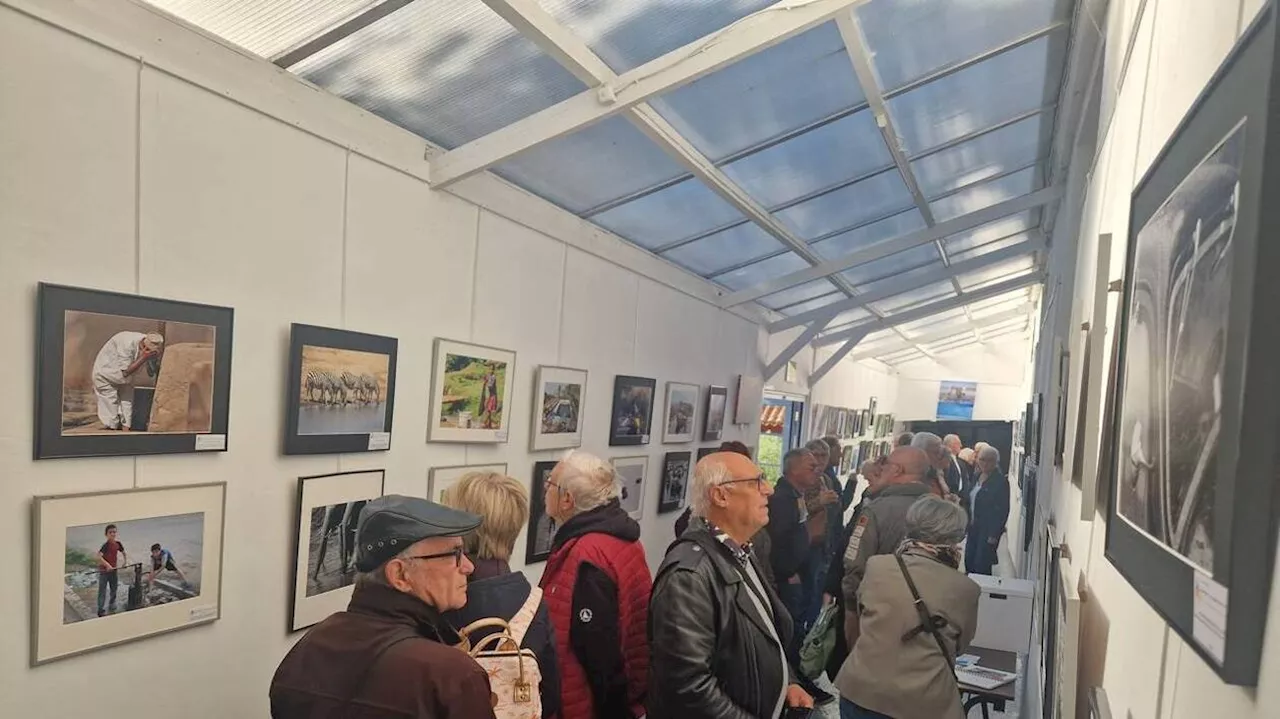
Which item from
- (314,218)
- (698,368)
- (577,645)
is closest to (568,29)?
(314,218)

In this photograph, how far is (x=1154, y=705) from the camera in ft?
3.02

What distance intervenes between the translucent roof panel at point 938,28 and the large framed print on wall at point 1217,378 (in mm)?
2589

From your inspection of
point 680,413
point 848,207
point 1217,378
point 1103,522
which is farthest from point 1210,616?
point 680,413

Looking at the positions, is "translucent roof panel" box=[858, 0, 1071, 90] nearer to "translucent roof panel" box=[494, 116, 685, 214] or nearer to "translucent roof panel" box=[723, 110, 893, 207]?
"translucent roof panel" box=[723, 110, 893, 207]

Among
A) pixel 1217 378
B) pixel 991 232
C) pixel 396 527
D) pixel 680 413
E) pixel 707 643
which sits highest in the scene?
pixel 991 232

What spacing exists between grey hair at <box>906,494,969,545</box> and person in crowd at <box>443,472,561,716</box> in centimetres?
150

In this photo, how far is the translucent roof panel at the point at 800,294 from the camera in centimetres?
783

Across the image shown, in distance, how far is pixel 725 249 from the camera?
19.6 ft

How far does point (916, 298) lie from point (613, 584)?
8553 millimetres

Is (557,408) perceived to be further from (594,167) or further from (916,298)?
(916,298)

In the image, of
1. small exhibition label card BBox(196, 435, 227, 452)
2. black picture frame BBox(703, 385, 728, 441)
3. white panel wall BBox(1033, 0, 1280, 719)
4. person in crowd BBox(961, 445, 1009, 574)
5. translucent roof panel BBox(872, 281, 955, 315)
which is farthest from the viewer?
translucent roof panel BBox(872, 281, 955, 315)

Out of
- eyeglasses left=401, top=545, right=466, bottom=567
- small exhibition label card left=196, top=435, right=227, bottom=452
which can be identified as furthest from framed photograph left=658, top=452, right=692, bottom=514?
eyeglasses left=401, top=545, right=466, bottom=567

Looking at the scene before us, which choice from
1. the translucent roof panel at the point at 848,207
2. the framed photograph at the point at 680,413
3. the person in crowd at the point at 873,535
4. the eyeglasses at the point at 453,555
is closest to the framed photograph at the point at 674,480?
the framed photograph at the point at 680,413

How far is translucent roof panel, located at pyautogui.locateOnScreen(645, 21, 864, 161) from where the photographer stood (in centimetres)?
328
